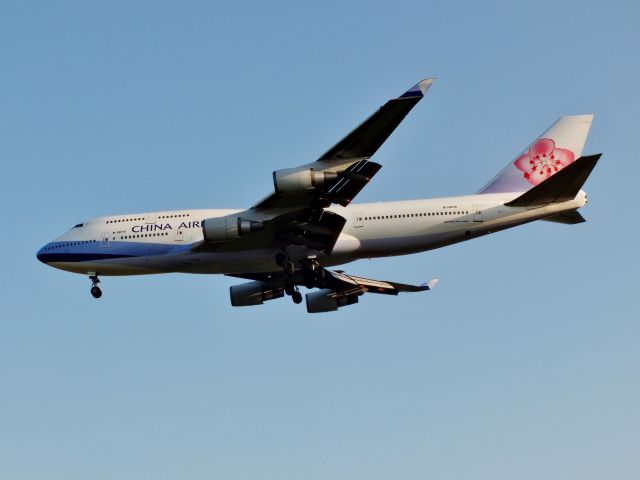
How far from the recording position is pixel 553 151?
143ft

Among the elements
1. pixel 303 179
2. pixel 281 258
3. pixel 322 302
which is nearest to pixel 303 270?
pixel 281 258

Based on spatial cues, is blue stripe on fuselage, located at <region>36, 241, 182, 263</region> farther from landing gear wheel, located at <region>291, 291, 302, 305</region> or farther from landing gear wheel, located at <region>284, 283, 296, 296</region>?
landing gear wheel, located at <region>291, 291, 302, 305</region>

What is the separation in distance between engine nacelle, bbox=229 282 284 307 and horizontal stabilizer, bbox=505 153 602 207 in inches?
467

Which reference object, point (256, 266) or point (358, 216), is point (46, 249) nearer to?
point (256, 266)

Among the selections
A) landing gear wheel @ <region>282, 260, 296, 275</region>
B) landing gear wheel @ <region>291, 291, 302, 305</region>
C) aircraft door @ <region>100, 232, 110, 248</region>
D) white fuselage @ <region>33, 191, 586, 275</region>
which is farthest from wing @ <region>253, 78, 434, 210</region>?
aircraft door @ <region>100, 232, 110, 248</region>

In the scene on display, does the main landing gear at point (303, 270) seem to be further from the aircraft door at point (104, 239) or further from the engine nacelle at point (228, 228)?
the aircraft door at point (104, 239)

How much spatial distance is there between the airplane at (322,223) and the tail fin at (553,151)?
0.04 metres

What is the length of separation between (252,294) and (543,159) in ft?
46.0

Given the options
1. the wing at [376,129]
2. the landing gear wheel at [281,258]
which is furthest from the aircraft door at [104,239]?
the wing at [376,129]

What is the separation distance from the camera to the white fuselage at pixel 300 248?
39.5m

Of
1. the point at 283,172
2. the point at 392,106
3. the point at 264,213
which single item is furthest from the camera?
the point at 264,213

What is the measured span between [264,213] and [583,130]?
48.8ft

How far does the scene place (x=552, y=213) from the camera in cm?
3909

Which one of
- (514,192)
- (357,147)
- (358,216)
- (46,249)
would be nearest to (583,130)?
(514,192)
